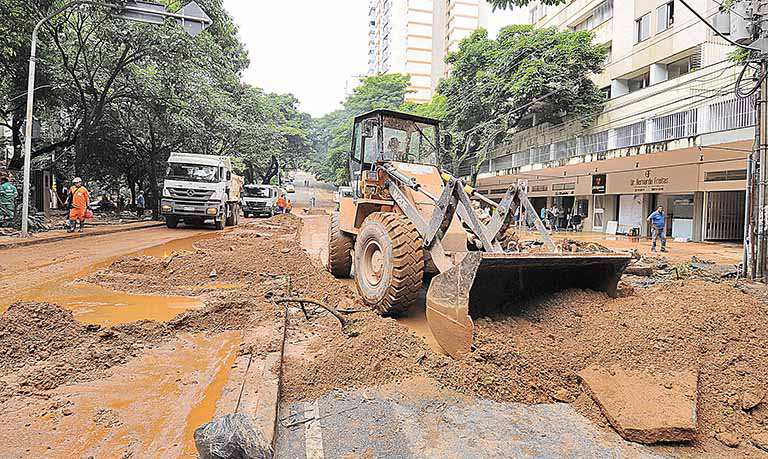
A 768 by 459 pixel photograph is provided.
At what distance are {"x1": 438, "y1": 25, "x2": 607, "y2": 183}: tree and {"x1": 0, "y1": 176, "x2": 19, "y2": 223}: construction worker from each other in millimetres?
19453

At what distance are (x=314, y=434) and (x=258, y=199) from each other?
32.6 metres

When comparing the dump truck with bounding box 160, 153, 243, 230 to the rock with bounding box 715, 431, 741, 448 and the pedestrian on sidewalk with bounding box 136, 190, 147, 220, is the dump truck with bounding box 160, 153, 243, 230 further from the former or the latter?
the rock with bounding box 715, 431, 741, 448

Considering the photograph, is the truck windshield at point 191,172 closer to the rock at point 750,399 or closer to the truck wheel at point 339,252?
the truck wheel at point 339,252

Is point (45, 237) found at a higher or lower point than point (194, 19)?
lower

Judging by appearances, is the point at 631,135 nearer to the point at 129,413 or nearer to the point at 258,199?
the point at 258,199

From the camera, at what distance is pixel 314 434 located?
133 inches

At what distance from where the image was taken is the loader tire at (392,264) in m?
5.67

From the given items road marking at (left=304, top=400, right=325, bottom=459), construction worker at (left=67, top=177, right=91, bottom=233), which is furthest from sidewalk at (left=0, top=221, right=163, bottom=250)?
road marking at (left=304, top=400, right=325, bottom=459)

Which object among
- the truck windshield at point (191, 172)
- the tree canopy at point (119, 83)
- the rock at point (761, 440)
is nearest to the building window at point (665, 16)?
the tree canopy at point (119, 83)

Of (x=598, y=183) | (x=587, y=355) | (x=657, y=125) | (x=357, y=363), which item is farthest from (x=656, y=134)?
(x=357, y=363)

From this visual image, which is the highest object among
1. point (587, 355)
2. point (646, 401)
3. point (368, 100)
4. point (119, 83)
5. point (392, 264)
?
point (368, 100)

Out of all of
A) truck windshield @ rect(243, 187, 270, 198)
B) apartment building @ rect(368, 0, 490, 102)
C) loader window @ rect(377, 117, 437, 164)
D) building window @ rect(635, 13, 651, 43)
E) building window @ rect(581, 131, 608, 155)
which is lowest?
truck windshield @ rect(243, 187, 270, 198)

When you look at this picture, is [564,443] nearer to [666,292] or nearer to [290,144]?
[666,292]

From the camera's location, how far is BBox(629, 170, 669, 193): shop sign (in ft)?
71.6
